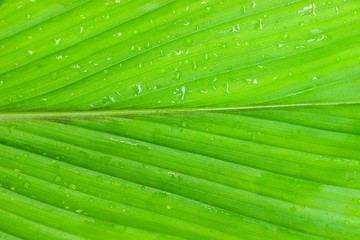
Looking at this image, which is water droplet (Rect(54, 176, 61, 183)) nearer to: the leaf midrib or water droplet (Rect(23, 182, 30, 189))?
water droplet (Rect(23, 182, 30, 189))

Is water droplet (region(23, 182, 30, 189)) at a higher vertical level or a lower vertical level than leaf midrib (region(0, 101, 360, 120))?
lower

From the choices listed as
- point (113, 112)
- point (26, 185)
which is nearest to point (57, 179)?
point (26, 185)

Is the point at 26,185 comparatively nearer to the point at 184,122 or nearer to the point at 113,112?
the point at 113,112

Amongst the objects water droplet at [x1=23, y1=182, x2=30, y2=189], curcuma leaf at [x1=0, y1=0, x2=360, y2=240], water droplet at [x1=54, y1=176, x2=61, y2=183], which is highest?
curcuma leaf at [x1=0, y1=0, x2=360, y2=240]

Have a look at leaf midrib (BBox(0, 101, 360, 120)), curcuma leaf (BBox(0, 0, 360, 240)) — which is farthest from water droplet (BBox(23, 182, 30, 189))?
leaf midrib (BBox(0, 101, 360, 120))

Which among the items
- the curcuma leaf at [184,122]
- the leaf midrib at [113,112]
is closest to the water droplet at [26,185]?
the curcuma leaf at [184,122]

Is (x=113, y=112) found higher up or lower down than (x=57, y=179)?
higher up

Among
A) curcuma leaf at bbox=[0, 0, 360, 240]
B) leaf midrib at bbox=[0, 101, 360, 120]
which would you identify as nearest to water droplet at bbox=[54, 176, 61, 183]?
curcuma leaf at bbox=[0, 0, 360, 240]

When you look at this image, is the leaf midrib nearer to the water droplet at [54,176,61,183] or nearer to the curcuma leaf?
the curcuma leaf
